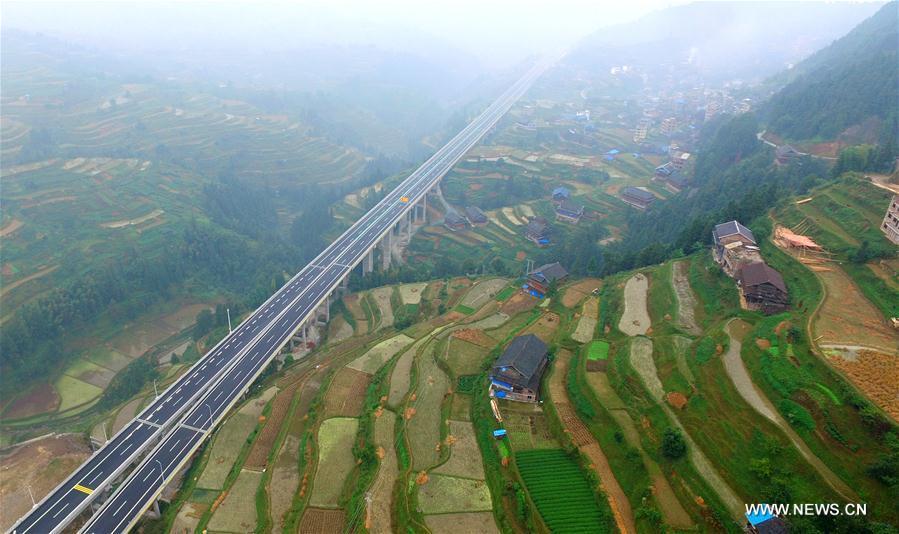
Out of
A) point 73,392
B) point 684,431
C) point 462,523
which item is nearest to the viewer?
point 462,523

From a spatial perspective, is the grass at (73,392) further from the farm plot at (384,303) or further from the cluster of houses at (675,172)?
the cluster of houses at (675,172)

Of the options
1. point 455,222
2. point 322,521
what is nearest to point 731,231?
point 322,521

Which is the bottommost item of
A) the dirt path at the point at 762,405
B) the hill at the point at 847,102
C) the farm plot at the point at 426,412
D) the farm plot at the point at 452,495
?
the farm plot at the point at 426,412

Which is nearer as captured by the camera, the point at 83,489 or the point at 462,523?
the point at 462,523

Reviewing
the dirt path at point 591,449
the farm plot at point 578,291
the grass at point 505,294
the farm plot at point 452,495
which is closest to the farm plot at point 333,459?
the farm plot at point 452,495

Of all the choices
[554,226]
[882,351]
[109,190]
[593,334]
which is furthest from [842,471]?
[109,190]

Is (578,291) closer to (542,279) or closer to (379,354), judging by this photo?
(542,279)

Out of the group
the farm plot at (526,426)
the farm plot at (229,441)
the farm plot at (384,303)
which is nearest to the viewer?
the farm plot at (526,426)
